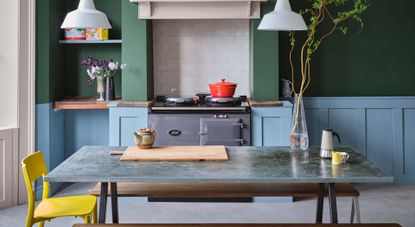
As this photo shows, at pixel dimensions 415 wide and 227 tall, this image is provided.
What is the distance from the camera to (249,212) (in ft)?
17.7

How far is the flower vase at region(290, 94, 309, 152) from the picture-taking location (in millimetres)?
3717

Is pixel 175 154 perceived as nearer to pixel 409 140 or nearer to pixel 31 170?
pixel 31 170

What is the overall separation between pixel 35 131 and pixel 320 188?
3345 mm

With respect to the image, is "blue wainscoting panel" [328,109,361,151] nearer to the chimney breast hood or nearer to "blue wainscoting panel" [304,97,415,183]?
"blue wainscoting panel" [304,97,415,183]

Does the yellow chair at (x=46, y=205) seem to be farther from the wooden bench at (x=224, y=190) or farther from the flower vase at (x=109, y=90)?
the flower vase at (x=109, y=90)

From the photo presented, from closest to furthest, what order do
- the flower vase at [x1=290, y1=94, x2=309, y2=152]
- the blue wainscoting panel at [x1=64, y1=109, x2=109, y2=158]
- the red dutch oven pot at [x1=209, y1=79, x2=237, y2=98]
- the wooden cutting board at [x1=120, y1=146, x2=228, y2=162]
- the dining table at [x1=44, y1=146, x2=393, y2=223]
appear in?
the dining table at [x1=44, y1=146, x2=393, y2=223] < the wooden cutting board at [x1=120, y1=146, x2=228, y2=162] < the flower vase at [x1=290, y1=94, x2=309, y2=152] < the red dutch oven pot at [x1=209, y1=79, x2=237, y2=98] < the blue wainscoting panel at [x1=64, y1=109, x2=109, y2=158]

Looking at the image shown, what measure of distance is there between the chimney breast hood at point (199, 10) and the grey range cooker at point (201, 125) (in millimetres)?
1037

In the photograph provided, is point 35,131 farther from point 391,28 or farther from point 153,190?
point 391,28

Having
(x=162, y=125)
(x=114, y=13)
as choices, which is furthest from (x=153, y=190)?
(x=114, y=13)

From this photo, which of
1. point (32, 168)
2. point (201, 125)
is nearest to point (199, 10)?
point (201, 125)

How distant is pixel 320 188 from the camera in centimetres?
395

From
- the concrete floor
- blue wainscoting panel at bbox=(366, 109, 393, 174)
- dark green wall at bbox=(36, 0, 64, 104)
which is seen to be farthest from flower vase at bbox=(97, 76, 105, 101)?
blue wainscoting panel at bbox=(366, 109, 393, 174)

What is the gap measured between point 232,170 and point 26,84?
3306 millimetres

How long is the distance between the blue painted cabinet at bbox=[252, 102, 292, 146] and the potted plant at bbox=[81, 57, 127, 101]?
1.74 meters
